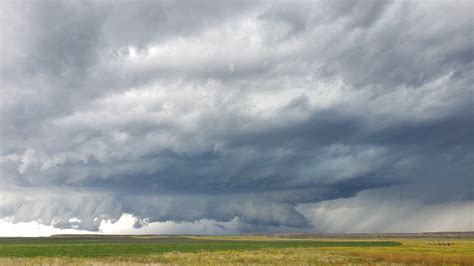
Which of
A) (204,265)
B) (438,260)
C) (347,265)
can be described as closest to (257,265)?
(204,265)

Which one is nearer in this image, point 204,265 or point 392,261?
point 204,265

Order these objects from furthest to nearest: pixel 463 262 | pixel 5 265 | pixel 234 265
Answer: pixel 463 262, pixel 234 265, pixel 5 265

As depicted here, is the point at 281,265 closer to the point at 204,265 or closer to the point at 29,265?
the point at 204,265

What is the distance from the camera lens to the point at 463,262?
59.2 m

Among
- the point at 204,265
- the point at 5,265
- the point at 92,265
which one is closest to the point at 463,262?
the point at 204,265

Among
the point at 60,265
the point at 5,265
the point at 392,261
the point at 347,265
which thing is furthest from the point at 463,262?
the point at 5,265

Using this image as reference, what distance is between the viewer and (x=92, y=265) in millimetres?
47625

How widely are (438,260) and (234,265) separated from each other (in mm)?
30792

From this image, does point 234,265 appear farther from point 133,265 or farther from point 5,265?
point 5,265

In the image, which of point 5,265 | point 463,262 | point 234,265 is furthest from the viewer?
point 463,262

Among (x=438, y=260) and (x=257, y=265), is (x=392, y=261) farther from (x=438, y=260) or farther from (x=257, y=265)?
(x=257, y=265)

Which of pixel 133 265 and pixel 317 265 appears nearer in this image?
pixel 133 265

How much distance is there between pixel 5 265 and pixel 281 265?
106ft

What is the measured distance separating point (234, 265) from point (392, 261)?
24.1 m
